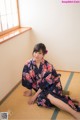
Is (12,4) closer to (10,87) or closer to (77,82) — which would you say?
(10,87)

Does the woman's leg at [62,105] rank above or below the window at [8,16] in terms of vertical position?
below

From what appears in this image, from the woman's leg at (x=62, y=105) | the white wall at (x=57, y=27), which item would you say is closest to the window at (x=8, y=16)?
the white wall at (x=57, y=27)

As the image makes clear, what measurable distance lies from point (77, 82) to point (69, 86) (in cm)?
18

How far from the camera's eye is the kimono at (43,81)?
7.34 ft

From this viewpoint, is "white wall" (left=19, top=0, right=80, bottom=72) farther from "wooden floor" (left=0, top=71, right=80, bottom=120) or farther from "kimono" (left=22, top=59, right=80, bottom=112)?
"kimono" (left=22, top=59, right=80, bottom=112)

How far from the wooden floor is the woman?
0.25ft

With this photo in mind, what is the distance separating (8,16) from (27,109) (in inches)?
61.2

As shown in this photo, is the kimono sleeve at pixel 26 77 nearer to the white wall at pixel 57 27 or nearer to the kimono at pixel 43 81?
the kimono at pixel 43 81

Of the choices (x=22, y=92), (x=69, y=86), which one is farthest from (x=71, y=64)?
(x=22, y=92)

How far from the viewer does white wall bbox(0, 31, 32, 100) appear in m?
2.39

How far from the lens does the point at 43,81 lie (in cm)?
231

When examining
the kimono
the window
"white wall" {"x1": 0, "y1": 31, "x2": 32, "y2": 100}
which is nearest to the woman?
the kimono

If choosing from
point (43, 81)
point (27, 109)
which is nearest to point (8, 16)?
point (43, 81)

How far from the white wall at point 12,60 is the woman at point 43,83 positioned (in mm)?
260
